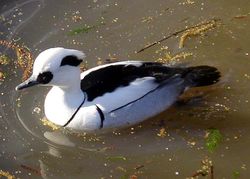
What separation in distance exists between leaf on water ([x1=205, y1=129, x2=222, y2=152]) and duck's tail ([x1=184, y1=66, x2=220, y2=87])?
0.38m

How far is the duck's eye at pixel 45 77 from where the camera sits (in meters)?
3.77

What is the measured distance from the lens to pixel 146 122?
4.12 metres

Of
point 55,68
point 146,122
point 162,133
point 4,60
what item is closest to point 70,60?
point 55,68

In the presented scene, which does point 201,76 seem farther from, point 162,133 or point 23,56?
point 23,56

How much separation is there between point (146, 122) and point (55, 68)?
0.81 m

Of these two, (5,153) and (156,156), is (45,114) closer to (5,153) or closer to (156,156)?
(5,153)

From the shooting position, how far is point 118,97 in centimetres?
385

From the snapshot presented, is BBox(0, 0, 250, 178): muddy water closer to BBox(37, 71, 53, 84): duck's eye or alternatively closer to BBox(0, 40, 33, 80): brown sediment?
BBox(0, 40, 33, 80): brown sediment

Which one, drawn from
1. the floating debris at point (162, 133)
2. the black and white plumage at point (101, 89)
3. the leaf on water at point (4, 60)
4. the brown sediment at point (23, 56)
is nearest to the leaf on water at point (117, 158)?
the black and white plumage at point (101, 89)

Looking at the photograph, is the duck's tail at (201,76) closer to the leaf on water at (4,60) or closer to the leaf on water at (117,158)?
the leaf on water at (117,158)

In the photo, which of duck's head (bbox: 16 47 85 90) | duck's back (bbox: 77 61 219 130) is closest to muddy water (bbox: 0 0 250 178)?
duck's back (bbox: 77 61 219 130)

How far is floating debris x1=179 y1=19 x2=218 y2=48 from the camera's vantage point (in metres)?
4.87

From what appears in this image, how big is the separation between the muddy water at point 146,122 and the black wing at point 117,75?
1.10 ft

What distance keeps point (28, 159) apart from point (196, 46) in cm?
175
